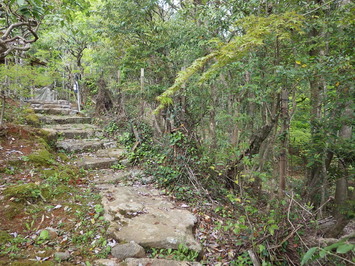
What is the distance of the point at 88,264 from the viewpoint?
7.73 feet

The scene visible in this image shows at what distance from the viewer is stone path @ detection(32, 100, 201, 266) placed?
2.70m

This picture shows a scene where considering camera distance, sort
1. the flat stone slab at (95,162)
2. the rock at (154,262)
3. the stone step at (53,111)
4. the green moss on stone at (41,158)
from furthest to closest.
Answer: the stone step at (53,111)
the flat stone slab at (95,162)
the green moss on stone at (41,158)
the rock at (154,262)

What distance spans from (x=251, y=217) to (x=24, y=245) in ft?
10.8

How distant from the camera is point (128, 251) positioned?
2637mm

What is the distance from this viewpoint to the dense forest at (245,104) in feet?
9.16

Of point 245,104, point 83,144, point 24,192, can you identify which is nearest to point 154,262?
point 24,192

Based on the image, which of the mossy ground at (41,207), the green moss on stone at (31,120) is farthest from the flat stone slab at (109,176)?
the green moss on stone at (31,120)

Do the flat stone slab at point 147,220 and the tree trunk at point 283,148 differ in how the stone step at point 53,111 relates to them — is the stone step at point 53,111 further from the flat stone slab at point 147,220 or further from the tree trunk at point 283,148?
the tree trunk at point 283,148

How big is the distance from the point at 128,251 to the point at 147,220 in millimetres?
771

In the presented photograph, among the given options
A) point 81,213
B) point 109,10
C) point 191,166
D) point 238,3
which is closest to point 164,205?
point 191,166

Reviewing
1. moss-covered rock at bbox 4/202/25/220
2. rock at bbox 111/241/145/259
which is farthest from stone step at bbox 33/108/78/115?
rock at bbox 111/241/145/259

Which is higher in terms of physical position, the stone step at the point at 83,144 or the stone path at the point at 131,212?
the stone step at the point at 83,144

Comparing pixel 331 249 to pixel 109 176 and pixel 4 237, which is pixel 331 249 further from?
pixel 109 176

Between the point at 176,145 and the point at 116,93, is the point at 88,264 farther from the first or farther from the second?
the point at 116,93
